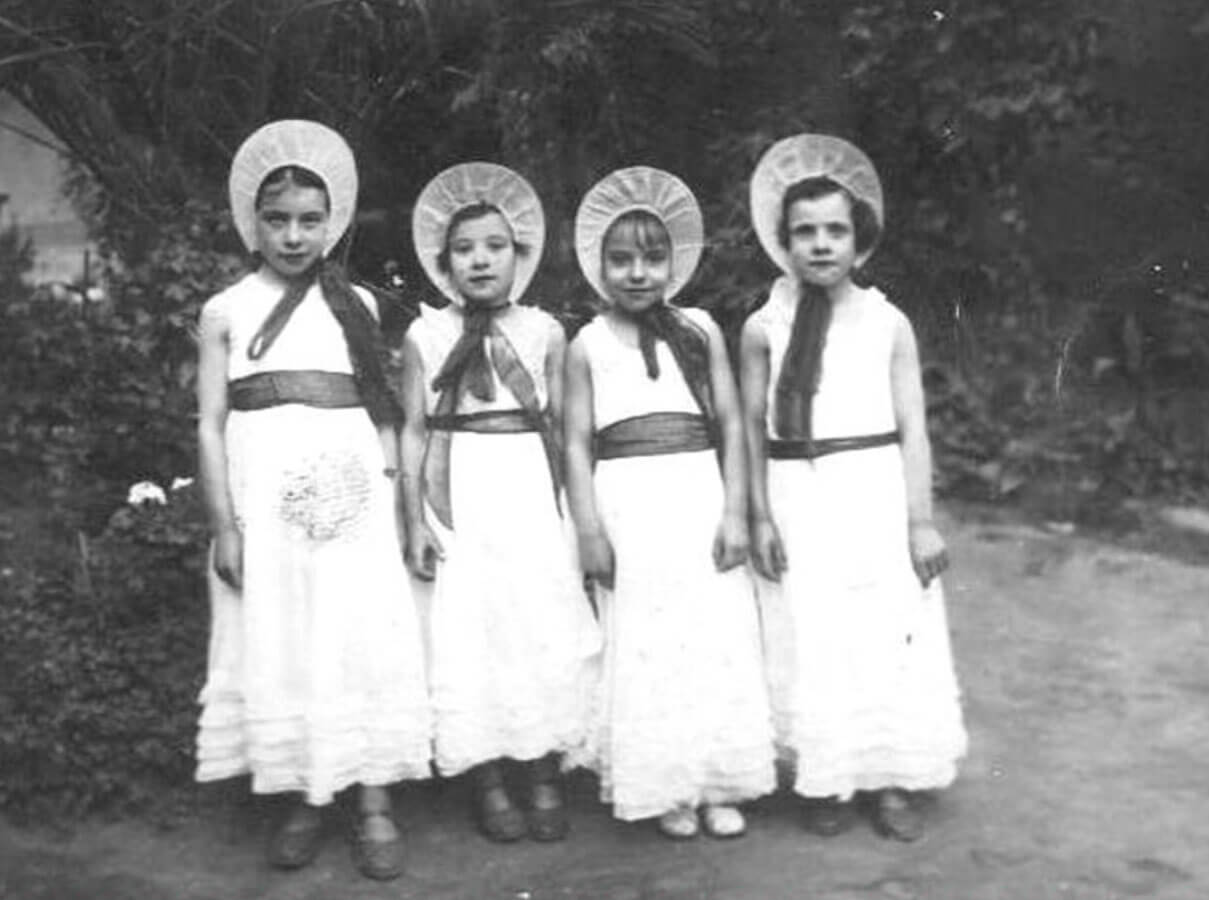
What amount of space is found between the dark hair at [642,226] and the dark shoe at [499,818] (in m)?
1.49

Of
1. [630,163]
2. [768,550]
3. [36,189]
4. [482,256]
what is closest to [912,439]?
[768,550]

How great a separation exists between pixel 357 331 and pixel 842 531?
1348 mm

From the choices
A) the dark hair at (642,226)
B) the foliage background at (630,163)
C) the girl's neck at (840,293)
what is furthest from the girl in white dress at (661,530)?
the foliage background at (630,163)

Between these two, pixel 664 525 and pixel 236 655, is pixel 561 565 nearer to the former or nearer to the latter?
pixel 664 525

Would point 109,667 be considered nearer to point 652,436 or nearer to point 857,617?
point 652,436

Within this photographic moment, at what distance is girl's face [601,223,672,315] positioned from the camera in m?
4.62

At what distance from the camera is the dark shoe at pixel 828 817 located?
462 cm

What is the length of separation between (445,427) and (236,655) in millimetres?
789

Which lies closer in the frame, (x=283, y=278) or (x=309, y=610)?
(x=309, y=610)

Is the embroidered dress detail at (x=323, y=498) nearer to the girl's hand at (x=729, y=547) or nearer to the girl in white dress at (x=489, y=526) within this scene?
the girl in white dress at (x=489, y=526)

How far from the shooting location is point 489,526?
460cm

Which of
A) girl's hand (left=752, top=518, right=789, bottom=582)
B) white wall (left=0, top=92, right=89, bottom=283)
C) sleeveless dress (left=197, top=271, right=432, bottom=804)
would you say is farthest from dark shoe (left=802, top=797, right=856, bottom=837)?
white wall (left=0, top=92, right=89, bottom=283)

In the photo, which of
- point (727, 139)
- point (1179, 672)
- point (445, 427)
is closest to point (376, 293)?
point (445, 427)

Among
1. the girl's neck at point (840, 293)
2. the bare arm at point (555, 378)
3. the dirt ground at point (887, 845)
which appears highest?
the girl's neck at point (840, 293)
